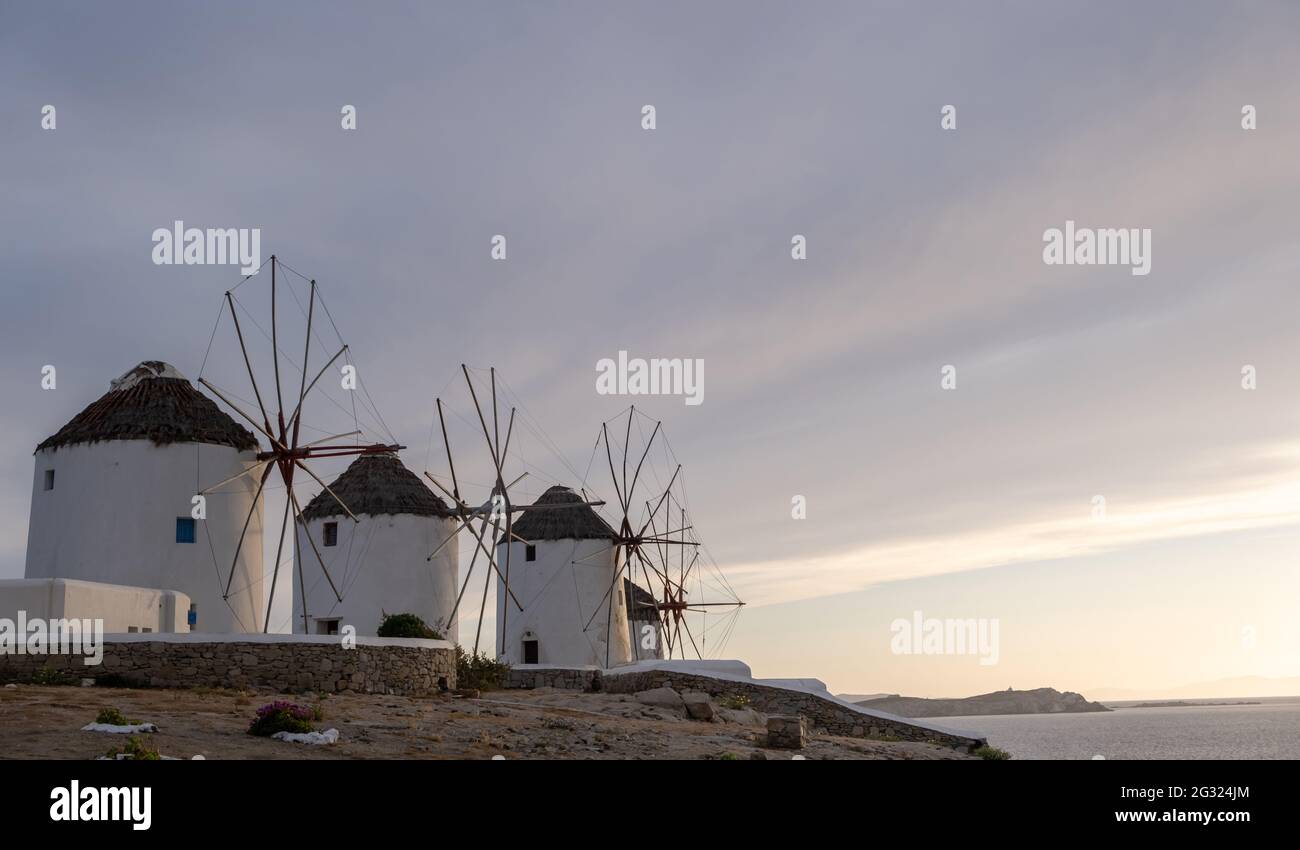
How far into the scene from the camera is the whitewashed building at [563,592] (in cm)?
4478

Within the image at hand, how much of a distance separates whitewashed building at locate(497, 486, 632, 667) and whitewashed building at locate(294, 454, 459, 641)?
21.1 feet

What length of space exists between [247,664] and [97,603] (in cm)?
336

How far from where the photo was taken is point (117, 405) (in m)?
28.6

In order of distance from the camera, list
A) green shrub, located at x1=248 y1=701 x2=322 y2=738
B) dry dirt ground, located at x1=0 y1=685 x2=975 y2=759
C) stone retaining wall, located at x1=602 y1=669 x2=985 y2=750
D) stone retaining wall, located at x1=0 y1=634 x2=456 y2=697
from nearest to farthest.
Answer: dry dirt ground, located at x1=0 y1=685 x2=975 y2=759, green shrub, located at x1=248 y1=701 x2=322 y2=738, stone retaining wall, located at x1=0 y1=634 x2=456 y2=697, stone retaining wall, located at x1=602 y1=669 x2=985 y2=750

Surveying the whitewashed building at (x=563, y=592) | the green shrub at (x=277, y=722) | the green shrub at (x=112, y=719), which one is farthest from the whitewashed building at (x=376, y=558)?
the green shrub at (x=112, y=719)

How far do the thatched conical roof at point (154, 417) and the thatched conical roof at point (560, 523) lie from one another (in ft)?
56.7

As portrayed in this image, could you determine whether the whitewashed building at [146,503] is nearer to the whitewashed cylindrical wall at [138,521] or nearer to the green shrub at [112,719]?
the whitewashed cylindrical wall at [138,521]

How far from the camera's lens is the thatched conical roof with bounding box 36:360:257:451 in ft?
91.2

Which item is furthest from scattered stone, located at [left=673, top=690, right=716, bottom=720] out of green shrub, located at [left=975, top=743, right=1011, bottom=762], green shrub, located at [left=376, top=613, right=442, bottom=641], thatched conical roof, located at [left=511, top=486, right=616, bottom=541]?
thatched conical roof, located at [left=511, top=486, right=616, bottom=541]

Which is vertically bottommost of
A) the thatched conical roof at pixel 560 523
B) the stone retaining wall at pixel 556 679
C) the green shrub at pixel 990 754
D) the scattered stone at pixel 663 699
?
the green shrub at pixel 990 754

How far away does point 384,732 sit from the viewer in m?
17.2

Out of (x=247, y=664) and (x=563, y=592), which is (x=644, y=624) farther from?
(x=247, y=664)

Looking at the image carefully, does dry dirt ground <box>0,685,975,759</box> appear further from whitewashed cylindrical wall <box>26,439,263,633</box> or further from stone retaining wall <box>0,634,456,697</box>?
whitewashed cylindrical wall <box>26,439,263,633</box>
